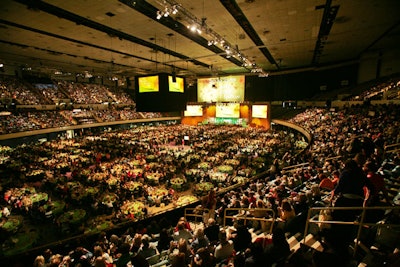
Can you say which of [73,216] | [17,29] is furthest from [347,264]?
[17,29]

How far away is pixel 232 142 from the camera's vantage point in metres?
20.7

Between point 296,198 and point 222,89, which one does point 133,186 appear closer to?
point 296,198

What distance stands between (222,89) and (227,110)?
4137 mm

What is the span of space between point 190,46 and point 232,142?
31.2 feet

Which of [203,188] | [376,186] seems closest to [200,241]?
[376,186]

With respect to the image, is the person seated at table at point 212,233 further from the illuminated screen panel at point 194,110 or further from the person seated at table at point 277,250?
the illuminated screen panel at point 194,110

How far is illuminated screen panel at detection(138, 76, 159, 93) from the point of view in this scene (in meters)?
14.0

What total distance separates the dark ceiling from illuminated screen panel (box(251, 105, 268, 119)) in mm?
12108

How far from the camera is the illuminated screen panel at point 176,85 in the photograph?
46.8ft

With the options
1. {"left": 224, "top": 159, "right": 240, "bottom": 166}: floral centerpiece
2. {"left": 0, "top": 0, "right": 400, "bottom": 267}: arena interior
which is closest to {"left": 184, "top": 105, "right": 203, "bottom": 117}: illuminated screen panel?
{"left": 0, "top": 0, "right": 400, "bottom": 267}: arena interior

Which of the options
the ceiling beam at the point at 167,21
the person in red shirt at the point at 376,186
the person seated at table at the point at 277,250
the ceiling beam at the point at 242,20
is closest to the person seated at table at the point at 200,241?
the person seated at table at the point at 277,250

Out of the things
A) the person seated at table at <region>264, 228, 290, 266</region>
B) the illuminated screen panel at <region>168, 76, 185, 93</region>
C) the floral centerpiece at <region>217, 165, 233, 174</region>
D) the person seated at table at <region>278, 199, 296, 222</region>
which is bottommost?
the floral centerpiece at <region>217, 165, 233, 174</region>

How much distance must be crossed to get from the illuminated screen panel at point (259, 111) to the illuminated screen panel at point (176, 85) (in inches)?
740

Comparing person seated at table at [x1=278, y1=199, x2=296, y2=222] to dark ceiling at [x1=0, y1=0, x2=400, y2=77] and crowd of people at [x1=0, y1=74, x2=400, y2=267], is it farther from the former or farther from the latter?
dark ceiling at [x1=0, y1=0, x2=400, y2=77]
